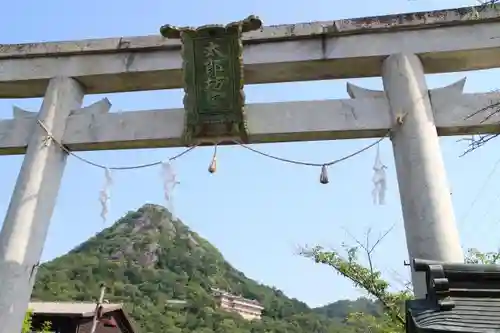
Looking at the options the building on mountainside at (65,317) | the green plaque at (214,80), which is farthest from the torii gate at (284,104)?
the building on mountainside at (65,317)

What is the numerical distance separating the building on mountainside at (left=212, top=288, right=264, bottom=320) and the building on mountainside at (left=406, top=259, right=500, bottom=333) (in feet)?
158

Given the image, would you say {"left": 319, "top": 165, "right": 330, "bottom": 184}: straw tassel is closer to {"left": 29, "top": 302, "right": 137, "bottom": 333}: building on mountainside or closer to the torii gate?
the torii gate

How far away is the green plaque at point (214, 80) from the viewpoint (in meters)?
4.42

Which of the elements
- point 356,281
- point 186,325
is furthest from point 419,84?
point 186,325

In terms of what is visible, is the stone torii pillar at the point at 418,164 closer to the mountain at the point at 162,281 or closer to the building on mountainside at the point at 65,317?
the building on mountainside at the point at 65,317

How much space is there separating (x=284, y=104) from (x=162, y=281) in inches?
1976

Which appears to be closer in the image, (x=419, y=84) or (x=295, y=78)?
(x=419, y=84)

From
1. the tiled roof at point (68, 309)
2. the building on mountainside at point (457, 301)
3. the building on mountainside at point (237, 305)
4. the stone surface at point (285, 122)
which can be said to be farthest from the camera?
the building on mountainside at point (237, 305)

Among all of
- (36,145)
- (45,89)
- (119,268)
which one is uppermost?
(119,268)

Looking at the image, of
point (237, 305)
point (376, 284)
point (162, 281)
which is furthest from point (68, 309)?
point (162, 281)

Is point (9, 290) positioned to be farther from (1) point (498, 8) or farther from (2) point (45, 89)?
(1) point (498, 8)

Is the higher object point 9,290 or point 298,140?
point 298,140

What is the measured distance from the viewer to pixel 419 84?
171 inches

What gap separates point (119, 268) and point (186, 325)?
55.5 ft
